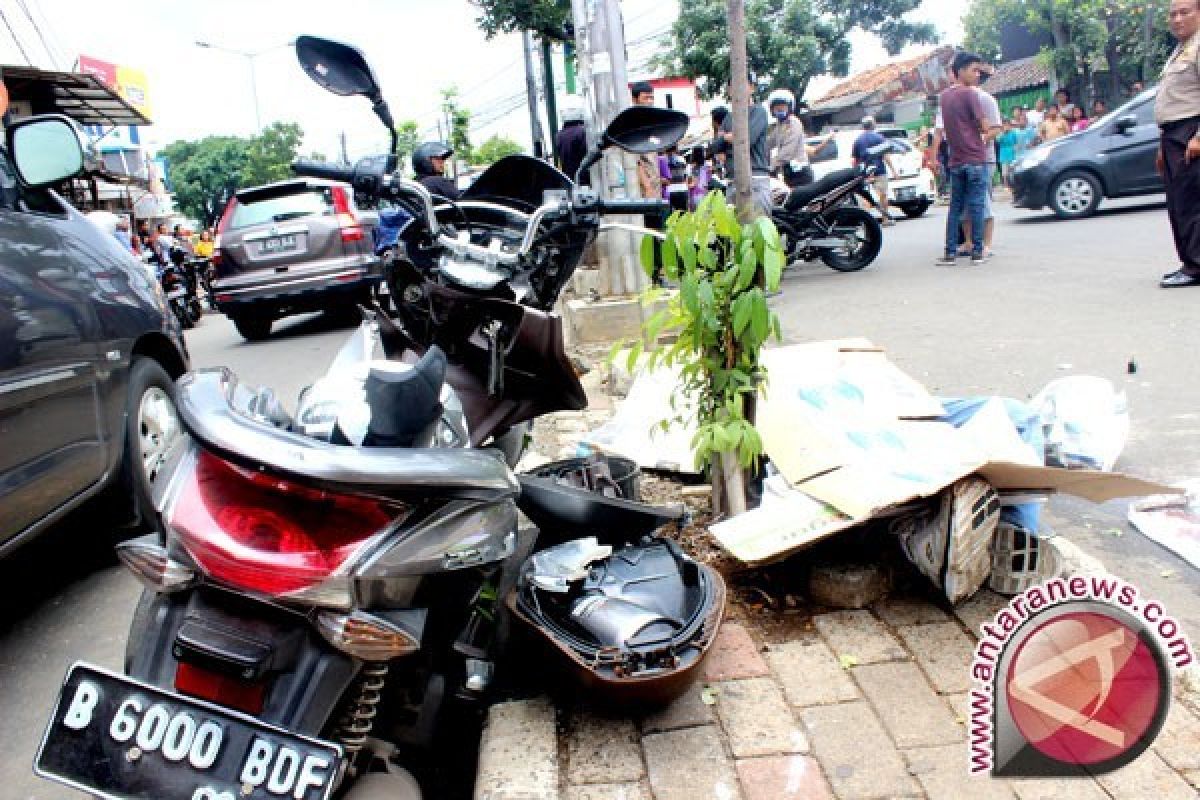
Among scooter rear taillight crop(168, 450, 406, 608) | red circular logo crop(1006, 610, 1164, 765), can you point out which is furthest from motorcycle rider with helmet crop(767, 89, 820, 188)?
scooter rear taillight crop(168, 450, 406, 608)

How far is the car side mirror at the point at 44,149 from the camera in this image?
3080mm

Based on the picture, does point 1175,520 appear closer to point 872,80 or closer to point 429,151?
point 429,151

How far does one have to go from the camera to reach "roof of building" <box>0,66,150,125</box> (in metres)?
11.9

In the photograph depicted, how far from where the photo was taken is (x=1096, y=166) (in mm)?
11180

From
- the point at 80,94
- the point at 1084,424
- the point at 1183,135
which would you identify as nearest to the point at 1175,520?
the point at 1084,424

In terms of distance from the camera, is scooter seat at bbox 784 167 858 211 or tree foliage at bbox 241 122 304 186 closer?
scooter seat at bbox 784 167 858 211

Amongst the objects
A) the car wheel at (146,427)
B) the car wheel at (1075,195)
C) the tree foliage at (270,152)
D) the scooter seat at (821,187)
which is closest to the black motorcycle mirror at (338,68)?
the car wheel at (146,427)

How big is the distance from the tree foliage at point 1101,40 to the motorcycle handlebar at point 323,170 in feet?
83.9

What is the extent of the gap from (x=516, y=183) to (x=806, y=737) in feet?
6.22

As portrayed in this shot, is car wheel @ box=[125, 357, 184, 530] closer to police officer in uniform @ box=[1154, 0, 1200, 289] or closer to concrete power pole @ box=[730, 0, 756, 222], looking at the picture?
concrete power pole @ box=[730, 0, 756, 222]

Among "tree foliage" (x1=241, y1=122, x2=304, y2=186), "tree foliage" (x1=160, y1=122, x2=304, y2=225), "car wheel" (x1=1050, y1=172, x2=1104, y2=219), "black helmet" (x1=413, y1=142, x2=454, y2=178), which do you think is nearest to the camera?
"black helmet" (x1=413, y1=142, x2=454, y2=178)

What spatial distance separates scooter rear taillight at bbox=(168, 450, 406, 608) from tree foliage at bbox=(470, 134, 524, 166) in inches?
1355

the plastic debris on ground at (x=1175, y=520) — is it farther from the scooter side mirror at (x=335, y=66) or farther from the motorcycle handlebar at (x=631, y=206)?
the scooter side mirror at (x=335, y=66)

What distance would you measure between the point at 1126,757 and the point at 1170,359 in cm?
348
